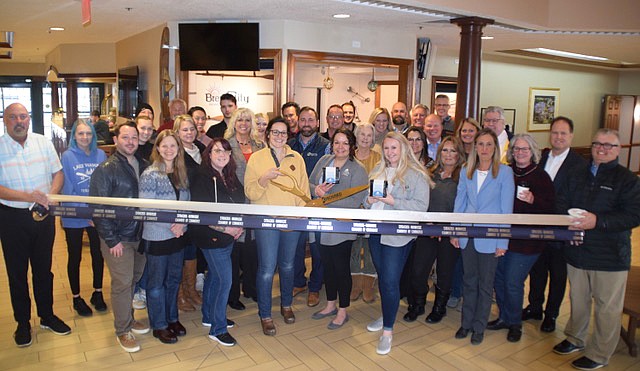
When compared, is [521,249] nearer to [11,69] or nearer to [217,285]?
[217,285]

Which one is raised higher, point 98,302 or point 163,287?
point 163,287

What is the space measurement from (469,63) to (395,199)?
3.39 metres

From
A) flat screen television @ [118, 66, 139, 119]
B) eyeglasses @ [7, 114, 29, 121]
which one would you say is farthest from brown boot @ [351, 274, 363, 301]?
flat screen television @ [118, 66, 139, 119]

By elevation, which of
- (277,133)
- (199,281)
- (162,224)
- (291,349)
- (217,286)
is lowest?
(291,349)

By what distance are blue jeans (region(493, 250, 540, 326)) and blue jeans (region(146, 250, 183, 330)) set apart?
7.96 feet

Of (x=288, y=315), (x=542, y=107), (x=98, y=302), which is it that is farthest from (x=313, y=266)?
(x=542, y=107)

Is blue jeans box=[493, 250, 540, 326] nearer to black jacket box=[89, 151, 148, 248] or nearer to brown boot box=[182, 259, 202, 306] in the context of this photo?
brown boot box=[182, 259, 202, 306]

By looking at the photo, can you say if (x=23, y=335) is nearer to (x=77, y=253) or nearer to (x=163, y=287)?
(x=77, y=253)

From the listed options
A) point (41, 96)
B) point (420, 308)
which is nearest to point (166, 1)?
point (420, 308)

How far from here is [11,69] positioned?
14914 millimetres

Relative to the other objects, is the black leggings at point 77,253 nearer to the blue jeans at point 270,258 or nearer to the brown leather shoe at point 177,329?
the brown leather shoe at point 177,329

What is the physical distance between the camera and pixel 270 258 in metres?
3.71

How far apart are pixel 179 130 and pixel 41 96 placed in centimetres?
1332

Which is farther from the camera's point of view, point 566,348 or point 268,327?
point 268,327
